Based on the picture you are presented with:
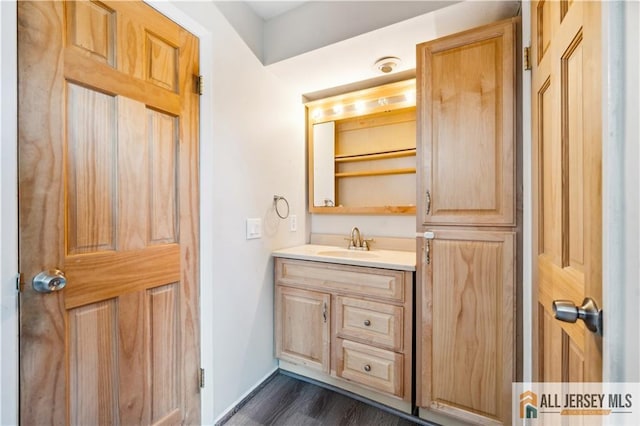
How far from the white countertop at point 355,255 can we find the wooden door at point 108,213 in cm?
69

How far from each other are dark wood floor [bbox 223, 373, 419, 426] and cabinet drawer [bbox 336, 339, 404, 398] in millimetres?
171

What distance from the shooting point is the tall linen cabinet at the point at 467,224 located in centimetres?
130

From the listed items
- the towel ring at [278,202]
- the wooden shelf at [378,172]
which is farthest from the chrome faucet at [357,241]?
the towel ring at [278,202]

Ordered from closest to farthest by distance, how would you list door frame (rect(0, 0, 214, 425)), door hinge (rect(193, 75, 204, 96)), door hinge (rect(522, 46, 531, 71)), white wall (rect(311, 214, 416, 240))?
door frame (rect(0, 0, 214, 425)) < door hinge (rect(522, 46, 531, 71)) < door hinge (rect(193, 75, 204, 96)) < white wall (rect(311, 214, 416, 240))

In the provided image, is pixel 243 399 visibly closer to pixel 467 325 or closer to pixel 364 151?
pixel 467 325

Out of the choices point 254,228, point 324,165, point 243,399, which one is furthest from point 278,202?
point 243,399

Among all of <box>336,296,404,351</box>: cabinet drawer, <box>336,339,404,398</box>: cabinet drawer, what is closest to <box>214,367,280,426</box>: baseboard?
<box>336,339,404,398</box>: cabinet drawer

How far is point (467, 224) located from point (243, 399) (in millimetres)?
1631

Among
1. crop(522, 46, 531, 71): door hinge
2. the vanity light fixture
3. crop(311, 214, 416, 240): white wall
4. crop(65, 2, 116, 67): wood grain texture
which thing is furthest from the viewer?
crop(311, 214, 416, 240): white wall

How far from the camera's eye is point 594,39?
57cm

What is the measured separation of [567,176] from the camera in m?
0.78

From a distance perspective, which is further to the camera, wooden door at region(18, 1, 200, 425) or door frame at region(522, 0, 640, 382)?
wooden door at region(18, 1, 200, 425)

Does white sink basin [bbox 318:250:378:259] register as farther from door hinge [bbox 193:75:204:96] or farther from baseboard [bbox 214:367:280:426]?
door hinge [bbox 193:75:204:96]

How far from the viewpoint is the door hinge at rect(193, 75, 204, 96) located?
1.41 m
